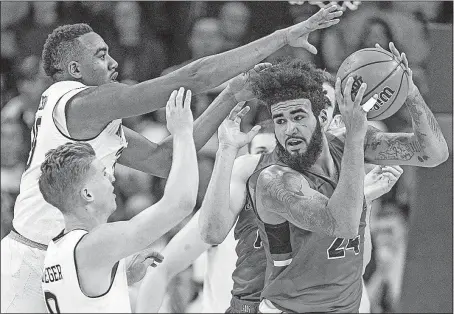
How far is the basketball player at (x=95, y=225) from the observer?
3.44 metres

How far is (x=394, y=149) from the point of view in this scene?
4.50 meters

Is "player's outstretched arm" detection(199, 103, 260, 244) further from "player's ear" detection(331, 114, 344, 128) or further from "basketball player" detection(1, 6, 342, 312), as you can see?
"player's ear" detection(331, 114, 344, 128)

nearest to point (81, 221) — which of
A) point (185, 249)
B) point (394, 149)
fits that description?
point (394, 149)

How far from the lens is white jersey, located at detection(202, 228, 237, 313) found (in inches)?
236

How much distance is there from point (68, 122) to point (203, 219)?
90 cm

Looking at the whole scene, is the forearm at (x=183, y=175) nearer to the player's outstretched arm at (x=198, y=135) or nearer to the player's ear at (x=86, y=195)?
the player's ear at (x=86, y=195)

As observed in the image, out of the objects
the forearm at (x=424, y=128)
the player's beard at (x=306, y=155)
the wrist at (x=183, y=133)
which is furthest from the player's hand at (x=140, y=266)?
the forearm at (x=424, y=128)

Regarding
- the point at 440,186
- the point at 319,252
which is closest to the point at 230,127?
the point at 319,252

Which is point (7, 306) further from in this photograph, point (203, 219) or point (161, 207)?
point (161, 207)

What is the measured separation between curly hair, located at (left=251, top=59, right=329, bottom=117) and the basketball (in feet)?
0.61

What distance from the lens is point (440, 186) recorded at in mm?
6992

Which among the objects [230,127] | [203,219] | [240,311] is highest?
[230,127]

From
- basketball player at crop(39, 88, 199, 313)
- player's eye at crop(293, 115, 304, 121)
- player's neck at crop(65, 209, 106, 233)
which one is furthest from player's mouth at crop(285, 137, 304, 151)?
player's neck at crop(65, 209, 106, 233)

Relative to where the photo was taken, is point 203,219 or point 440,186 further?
point 440,186
